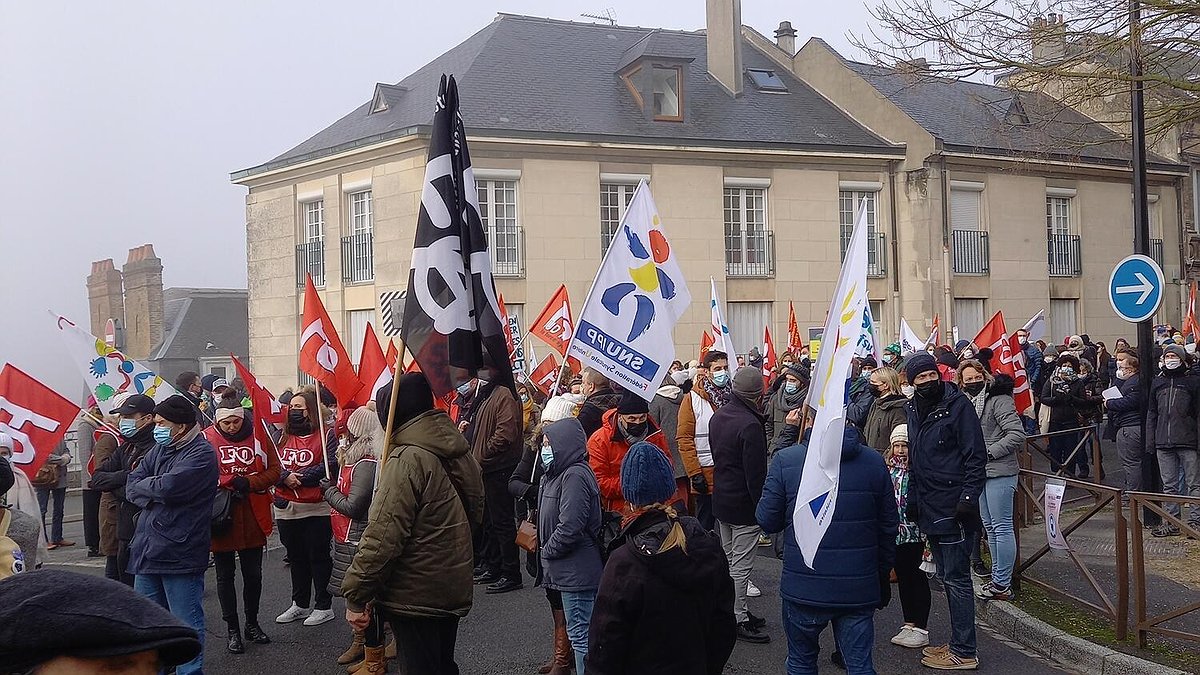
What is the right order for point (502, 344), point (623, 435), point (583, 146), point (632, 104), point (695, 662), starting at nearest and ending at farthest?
point (695, 662)
point (502, 344)
point (623, 435)
point (583, 146)
point (632, 104)

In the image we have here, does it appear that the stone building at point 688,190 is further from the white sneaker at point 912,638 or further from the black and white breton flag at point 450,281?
the black and white breton flag at point 450,281

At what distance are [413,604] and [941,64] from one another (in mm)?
7466

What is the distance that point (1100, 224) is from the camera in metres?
26.9

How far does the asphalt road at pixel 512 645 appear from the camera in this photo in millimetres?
6297

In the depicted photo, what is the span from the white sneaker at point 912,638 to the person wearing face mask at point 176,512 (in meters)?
4.31

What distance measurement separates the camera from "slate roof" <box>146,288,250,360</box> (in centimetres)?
3641

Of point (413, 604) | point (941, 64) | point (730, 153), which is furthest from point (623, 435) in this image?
point (730, 153)

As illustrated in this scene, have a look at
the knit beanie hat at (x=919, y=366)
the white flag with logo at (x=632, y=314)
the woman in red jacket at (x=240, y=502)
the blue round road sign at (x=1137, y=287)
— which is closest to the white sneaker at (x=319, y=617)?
the woman in red jacket at (x=240, y=502)

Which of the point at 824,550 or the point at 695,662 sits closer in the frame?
the point at 695,662

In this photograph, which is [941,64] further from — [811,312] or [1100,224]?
[1100,224]

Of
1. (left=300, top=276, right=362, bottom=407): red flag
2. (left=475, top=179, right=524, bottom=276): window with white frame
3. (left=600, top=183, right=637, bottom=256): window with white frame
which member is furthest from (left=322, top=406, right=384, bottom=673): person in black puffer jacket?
(left=600, top=183, right=637, bottom=256): window with white frame

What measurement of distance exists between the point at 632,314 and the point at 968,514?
2326 mm

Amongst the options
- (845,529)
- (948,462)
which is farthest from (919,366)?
(845,529)

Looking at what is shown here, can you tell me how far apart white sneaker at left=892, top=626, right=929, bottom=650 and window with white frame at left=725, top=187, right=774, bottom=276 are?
1713cm
